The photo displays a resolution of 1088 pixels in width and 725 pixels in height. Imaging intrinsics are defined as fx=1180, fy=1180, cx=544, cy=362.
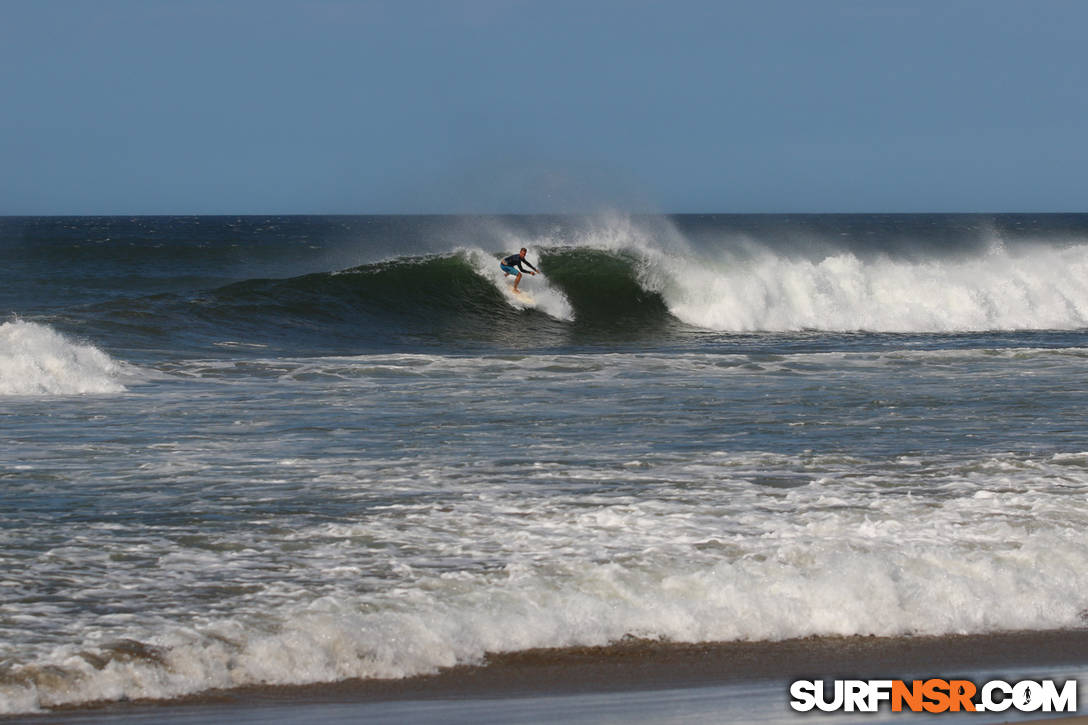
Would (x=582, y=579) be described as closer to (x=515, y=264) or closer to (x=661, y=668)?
(x=661, y=668)

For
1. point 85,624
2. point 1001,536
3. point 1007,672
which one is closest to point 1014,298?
point 1001,536

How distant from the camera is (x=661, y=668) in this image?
526cm

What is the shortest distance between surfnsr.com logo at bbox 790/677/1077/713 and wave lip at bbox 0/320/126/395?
947cm

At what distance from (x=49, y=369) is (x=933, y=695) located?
10.5 m

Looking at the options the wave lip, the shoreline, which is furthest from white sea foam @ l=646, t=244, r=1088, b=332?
the shoreline

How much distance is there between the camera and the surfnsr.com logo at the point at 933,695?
4.77m

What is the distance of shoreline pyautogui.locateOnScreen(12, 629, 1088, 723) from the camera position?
486 centimetres

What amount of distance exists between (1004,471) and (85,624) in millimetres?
6205

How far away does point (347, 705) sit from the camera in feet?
15.8

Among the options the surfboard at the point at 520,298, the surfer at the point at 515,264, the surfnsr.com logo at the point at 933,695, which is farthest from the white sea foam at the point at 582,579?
the surfboard at the point at 520,298

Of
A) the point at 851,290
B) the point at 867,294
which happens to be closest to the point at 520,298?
the point at 851,290

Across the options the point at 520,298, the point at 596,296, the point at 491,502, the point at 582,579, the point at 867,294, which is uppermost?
the point at 867,294

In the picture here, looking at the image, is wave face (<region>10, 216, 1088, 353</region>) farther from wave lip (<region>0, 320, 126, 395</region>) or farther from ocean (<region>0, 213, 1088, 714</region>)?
wave lip (<region>0, 320, 126, 395</region>)

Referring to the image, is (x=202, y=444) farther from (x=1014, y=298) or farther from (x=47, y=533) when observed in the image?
(x=1014, y=298)
